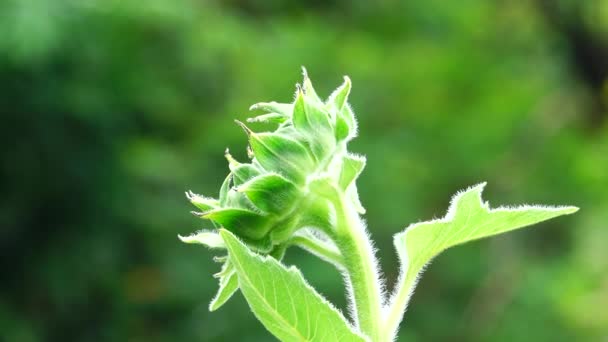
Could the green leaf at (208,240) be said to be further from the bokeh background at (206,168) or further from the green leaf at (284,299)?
the bokeh background at (206,168)

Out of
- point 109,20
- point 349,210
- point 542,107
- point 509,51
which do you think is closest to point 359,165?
point 349,210

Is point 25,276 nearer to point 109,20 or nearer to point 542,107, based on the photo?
point 109,20

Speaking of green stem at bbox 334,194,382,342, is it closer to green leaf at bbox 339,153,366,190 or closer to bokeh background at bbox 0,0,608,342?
green leaf at bbox 339,153,366,190

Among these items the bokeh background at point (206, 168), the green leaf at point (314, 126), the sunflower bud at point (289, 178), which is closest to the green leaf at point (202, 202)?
the sunflower bud at point (289, 178)

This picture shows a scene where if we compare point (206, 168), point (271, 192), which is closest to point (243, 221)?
point (271, 192)

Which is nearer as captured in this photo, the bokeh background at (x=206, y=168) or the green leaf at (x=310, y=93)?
the green leaf at (x=310, y=93)

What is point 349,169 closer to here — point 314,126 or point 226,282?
point 314,126
